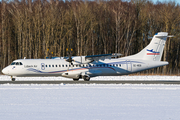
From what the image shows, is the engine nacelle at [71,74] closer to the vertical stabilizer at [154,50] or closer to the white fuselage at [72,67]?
the white fuselage at [72,67]

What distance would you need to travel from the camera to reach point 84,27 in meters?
46.3

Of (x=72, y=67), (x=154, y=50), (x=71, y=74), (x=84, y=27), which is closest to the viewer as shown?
(x=71, y=74)

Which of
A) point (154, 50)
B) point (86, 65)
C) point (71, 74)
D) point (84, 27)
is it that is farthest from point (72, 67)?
point (84, 27)

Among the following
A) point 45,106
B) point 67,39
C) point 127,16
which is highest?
point 127,16

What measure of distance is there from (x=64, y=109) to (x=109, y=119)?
2.78 meters

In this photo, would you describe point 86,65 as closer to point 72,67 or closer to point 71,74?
point 72,67

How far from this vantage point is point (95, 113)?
1017 cm

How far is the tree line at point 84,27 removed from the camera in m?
46.5

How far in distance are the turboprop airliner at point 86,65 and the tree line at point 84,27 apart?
1508 cm

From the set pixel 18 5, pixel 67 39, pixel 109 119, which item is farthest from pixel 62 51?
pixel 109 119

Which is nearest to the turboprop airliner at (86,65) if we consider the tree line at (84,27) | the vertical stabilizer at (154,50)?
the vertical stabilizer at (154,50)

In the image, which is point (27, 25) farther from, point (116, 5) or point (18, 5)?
point (116, 5)

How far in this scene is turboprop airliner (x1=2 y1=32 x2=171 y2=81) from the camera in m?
28.2

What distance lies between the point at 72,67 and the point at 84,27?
18.6 m
